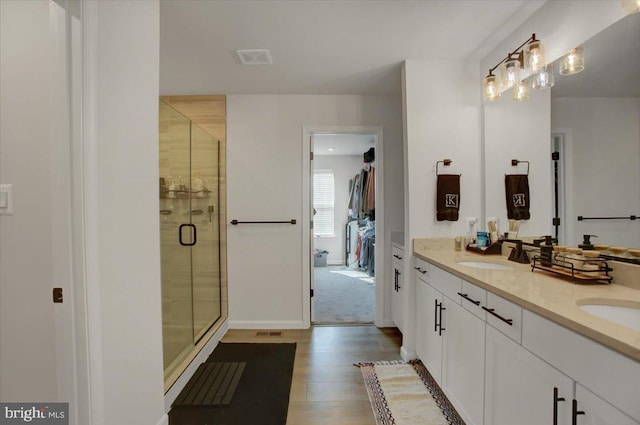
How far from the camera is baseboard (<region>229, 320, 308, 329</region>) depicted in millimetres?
2938

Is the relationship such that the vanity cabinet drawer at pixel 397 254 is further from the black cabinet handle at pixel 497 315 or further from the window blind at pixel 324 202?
the window blind at pixel 324 202

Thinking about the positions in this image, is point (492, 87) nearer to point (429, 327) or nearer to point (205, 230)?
point (429, 327)

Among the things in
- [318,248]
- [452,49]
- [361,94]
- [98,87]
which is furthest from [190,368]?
[318,248]

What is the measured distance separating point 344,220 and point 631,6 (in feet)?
17.2

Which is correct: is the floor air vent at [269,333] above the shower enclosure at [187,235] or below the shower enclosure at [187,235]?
below

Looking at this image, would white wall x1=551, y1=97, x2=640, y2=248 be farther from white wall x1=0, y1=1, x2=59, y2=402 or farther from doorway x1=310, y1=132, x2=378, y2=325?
doorway x1=310, y1=132, x2=378, y2=325

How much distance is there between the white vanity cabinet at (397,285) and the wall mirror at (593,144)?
1004 mm

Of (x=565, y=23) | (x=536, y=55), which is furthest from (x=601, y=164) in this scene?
(x=565, y=23)

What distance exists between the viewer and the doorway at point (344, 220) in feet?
14.0

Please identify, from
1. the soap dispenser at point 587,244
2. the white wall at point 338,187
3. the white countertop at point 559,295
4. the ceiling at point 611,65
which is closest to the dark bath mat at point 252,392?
the white countertop at point 559,295

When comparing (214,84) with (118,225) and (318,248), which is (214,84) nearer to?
(118,225)

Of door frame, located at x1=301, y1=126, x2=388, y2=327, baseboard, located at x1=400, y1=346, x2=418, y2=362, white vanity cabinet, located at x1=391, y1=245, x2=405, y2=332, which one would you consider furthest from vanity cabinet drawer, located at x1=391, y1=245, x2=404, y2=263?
baseboard, located at x1=400, y1=346, x2=418, y2=362

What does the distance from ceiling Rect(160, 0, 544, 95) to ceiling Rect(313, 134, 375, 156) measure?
1.93 m

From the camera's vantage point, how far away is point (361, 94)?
116 inches
